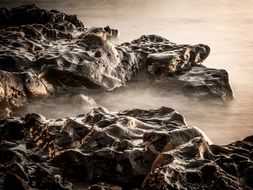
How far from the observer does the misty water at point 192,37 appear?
17.1ft

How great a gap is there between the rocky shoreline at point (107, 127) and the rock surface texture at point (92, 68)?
2 centimetres

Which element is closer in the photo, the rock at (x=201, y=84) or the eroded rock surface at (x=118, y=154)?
the eroded rock surface at (x=118, y=154)

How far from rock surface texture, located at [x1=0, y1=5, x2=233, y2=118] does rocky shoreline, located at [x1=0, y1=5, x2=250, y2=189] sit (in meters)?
0.02

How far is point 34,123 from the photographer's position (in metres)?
4.15

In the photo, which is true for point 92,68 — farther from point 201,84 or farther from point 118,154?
point 118,154

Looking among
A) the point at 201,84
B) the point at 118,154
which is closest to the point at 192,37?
the point at 201,84

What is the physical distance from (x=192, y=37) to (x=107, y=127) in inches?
295

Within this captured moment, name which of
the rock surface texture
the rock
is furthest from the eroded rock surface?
the rock

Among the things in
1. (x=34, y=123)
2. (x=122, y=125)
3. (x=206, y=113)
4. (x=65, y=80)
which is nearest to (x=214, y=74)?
(x=206, y=113)

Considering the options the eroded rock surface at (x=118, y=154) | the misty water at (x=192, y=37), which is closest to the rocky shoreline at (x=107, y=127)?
the eroded rock surface at (x=118, y=154)

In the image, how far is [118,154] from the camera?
3.40m

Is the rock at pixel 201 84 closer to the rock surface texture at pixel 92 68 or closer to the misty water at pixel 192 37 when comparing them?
the rock surface texture at pixel 92 68

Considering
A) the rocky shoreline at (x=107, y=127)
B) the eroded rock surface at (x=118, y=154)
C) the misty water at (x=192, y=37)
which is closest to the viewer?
the eroded rock surface at (x=118, y=154)

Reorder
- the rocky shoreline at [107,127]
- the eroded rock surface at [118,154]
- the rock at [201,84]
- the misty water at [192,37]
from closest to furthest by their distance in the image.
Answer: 1. the eroded rock surface at [118,154]
2. the rocky shoreline at [107,127]
3. the misty water at [192,37]
4. the rock at [201,84]
